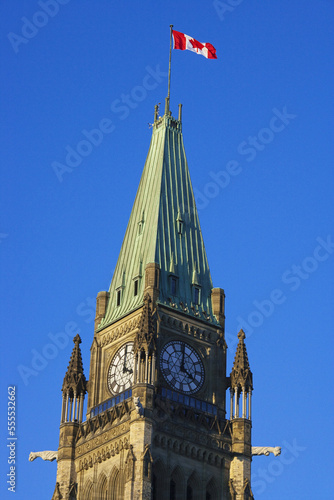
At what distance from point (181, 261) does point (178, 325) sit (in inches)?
245

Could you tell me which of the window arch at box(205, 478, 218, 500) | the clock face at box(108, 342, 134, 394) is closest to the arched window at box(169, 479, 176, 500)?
the window arch at box(205, 478, 218, 500)

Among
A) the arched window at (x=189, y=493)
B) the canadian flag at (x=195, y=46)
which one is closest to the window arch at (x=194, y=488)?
the arched window at (x=189, y=493)

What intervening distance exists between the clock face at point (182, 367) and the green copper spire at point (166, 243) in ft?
10.8

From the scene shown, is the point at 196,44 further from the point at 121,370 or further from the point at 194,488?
the point at 194,488

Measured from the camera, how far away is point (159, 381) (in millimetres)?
111938

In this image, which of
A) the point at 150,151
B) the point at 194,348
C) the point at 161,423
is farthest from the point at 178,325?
the point at 150,151

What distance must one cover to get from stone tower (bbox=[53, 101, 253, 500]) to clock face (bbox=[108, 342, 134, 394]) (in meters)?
0.09

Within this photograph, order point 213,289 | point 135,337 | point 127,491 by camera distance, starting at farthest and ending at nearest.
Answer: point 213,289, point 135,337, point 127,491

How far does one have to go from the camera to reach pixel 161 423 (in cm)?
10919

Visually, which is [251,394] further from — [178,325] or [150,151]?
[150,151]

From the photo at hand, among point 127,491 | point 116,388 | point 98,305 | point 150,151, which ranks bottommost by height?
point 127,491

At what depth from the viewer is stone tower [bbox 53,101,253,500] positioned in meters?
109

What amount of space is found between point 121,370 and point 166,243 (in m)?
11.2

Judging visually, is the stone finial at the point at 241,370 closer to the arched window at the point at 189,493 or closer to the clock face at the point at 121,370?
the clock face at the point at 121,370
